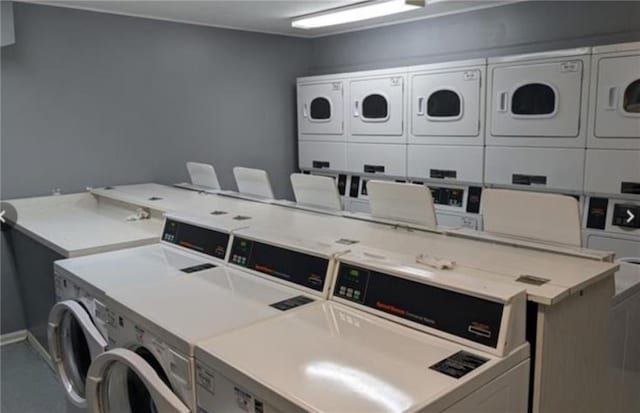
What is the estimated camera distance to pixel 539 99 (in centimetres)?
361

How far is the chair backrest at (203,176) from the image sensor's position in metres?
4.20

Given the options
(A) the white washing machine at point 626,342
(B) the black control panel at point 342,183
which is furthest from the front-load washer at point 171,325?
(B) the black control panel at point 342,183

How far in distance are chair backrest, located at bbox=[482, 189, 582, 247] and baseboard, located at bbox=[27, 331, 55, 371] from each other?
9.58ft

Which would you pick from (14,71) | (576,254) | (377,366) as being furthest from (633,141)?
(14,71)

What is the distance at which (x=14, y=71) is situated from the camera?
3783 mm

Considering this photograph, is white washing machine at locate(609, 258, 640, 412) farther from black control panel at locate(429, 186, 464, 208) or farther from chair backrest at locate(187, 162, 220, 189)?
chair backrest at locate(187, 162, 220, 189)

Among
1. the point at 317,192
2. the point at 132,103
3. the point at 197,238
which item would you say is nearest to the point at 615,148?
the point at 317,192

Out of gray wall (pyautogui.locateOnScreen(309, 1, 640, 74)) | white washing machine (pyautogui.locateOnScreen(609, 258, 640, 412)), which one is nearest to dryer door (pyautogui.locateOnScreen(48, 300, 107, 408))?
white washing machine (pyautogui.locateOnScreen(609, 258, 640, 412))

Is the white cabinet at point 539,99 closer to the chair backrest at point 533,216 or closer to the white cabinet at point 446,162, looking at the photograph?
the white cabinet at point 446,162

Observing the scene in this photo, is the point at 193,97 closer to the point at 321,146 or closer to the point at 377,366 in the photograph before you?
the point at 321,146

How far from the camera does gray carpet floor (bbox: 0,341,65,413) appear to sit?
302 centimetres

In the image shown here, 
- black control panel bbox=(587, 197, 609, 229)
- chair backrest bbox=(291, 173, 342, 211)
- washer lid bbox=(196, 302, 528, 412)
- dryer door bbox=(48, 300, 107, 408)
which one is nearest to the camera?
washer lid bbox=(196, 302, 528, 412)

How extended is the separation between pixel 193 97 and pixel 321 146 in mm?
1316

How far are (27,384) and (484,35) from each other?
13.9 ft
